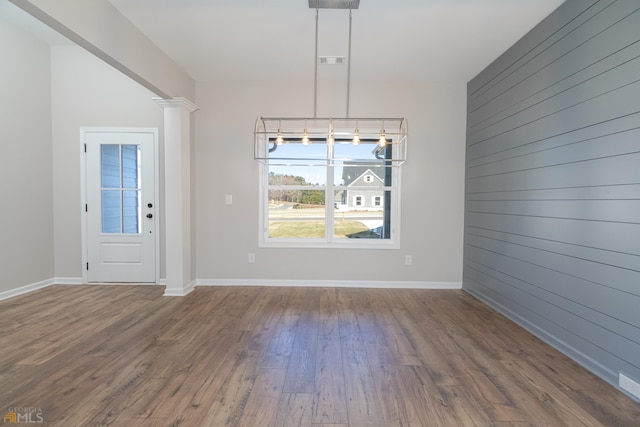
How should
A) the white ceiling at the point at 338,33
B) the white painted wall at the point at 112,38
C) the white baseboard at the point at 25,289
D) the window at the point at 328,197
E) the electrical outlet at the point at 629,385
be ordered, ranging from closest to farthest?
1. the electrical outlet at the point at 629,385
2. the white painted wall at the point at 112,38
3. the white ceiling at the point at 338,33
4. the white baseboard at the point at 25,289
5. the window at the point at 328,197

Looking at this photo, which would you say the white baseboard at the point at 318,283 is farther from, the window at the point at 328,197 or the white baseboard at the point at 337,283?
the window at the point at 328,197

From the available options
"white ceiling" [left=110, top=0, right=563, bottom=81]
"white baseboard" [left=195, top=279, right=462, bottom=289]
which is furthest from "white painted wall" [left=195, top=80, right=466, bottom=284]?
"white ceiling" [left=110, top=0, right=563, bottom=81]

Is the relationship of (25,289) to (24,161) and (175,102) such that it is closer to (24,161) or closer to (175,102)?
(24,161)

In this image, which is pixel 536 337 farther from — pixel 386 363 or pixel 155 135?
pixel 155 135

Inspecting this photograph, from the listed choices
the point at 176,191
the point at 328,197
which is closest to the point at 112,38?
the point at 176,191

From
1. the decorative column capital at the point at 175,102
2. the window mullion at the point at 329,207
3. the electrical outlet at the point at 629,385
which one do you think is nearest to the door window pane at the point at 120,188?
the decorative column capital at the point at 175,102

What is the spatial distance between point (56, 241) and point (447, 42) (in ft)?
18.4

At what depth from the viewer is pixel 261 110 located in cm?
408

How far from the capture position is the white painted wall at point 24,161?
3.51 metres

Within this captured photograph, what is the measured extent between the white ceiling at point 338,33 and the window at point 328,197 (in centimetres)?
107

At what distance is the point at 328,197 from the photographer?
4266 mm

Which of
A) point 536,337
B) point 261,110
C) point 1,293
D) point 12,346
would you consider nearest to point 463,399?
point 536,337

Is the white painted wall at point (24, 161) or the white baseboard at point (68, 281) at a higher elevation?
the white painted wall at point (24, 161)

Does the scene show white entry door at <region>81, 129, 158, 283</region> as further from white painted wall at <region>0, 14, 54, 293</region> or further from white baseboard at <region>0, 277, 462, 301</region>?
white painted wall at <region>0, 14, 54, 293</region>
